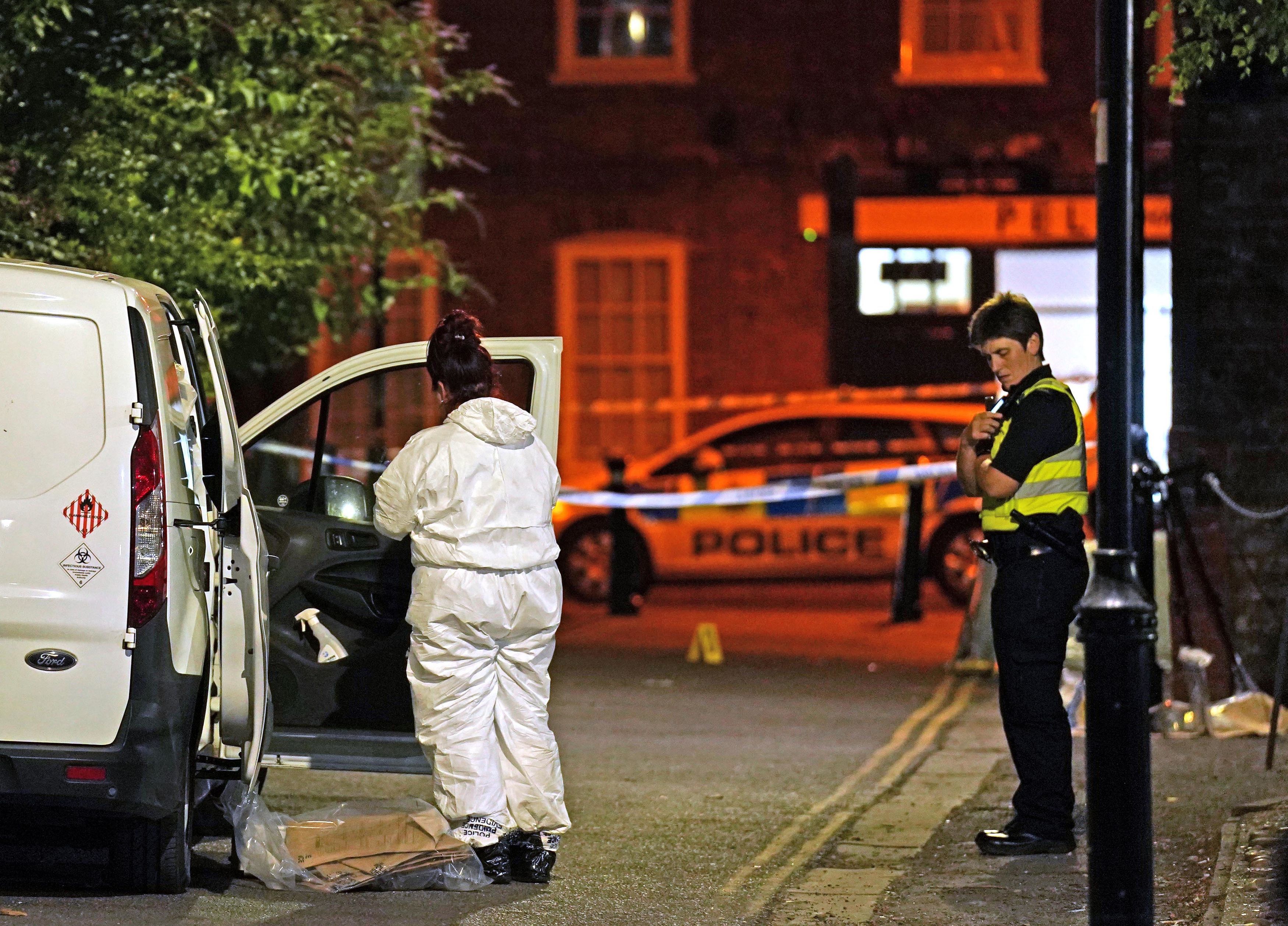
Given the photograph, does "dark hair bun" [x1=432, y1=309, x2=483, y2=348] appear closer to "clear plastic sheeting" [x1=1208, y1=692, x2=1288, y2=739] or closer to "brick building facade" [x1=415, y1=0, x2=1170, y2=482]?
"clear plastic sheeting" [x1=1208, y1=692, x2=1288, y2=739]

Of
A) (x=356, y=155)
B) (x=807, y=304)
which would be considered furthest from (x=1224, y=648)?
(x=807, y=304)

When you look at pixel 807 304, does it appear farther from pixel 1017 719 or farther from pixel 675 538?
pixel 1017 719

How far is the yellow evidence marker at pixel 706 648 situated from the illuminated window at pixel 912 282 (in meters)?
7.72

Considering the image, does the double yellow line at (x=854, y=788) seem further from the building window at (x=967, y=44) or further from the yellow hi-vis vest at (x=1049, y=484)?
the building window at (x=967, y=44)

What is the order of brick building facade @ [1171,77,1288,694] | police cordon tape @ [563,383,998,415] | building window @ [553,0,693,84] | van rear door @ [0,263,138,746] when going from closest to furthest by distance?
van rear door @ [0,263,138,746], brick building facade @ [1171,77,1288,694], police cordon tape @ [563,383,998,415], building window @ [553,0,693,84]

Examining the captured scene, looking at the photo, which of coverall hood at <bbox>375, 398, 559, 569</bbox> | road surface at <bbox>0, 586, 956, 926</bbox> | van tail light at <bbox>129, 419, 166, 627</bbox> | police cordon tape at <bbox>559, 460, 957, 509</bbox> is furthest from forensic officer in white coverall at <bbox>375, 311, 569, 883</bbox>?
police cordon tape at <bbox>559, 460, 957, 509</bbox>

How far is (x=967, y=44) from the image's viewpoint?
19859 millimetres

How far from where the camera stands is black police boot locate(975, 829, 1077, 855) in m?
7.11

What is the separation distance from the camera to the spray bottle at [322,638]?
22.4ft

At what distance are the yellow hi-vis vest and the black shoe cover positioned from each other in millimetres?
2029

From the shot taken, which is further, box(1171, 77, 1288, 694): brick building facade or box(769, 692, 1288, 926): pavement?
box(1171, 77, 1288, 694): brick building facade

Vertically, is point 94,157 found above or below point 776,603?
above

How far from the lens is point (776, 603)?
16766 mm

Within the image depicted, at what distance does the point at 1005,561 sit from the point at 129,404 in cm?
313
